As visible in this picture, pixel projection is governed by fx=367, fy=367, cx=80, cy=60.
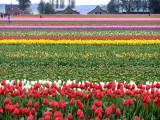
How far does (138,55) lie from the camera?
524 inches

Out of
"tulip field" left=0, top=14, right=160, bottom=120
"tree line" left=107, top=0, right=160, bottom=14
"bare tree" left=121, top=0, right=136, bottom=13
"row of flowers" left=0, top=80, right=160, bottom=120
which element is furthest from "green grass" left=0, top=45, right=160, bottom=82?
"bare tree" left=121, top=0, right=136, bottom=13

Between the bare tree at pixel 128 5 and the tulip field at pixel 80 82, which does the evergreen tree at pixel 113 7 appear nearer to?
the bare tree at pixel 128 5

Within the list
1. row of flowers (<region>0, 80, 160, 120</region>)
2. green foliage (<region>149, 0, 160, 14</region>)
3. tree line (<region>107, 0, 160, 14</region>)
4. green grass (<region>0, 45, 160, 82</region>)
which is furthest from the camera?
tree line (<region>107, 0, 160, 14</region>)

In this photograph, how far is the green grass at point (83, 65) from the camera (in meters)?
9.59

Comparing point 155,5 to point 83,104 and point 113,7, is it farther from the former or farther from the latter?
point 83,104

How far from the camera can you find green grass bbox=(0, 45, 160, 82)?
959cm

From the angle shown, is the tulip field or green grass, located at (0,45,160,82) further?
green grass, located at (0,45,160,82)

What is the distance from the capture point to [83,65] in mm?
11641

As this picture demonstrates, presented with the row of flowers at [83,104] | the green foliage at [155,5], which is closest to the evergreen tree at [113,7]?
the green foliage at [155,5]

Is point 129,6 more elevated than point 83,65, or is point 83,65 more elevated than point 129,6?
point 129,6

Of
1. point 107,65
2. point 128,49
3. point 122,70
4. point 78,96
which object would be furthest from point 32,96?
point 128,49

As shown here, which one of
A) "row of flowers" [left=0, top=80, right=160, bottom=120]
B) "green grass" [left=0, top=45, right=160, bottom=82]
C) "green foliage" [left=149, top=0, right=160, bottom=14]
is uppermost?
"green foliage" [left=149, top=0, right=160, bottom=14]

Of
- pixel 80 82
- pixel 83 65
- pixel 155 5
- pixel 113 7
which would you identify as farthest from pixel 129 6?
pixel 80 82

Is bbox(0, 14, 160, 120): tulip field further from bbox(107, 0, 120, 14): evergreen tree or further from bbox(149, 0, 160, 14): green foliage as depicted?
bbox(107, 0, 120, 14): evergreen tree
